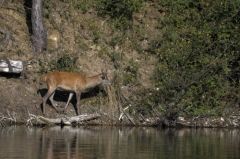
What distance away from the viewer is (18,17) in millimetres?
37156

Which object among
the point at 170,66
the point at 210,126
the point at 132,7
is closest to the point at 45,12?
the point at 132,7

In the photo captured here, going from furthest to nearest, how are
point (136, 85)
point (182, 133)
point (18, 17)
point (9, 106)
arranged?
1. point (18, 17)
2. point (136, 85)
3. point (9, 106)
4. point (182, 133)

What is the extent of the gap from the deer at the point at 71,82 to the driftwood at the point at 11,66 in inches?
45.4

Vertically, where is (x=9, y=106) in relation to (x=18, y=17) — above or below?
below

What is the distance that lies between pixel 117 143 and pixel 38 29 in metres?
10.9

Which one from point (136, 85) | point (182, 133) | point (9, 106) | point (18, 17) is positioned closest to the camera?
point (182, 133)

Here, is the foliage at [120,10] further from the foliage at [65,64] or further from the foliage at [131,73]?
the foliage at [65,64]

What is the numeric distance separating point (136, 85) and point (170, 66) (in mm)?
1583

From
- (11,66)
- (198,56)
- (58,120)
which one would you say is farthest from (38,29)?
(198,56)

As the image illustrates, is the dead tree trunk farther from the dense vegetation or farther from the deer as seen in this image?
the dense vegetation

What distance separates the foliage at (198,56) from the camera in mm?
32938

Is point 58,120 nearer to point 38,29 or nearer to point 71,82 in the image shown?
point 71,82

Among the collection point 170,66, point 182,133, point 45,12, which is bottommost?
point 182,133

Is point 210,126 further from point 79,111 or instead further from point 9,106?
point 9,106
